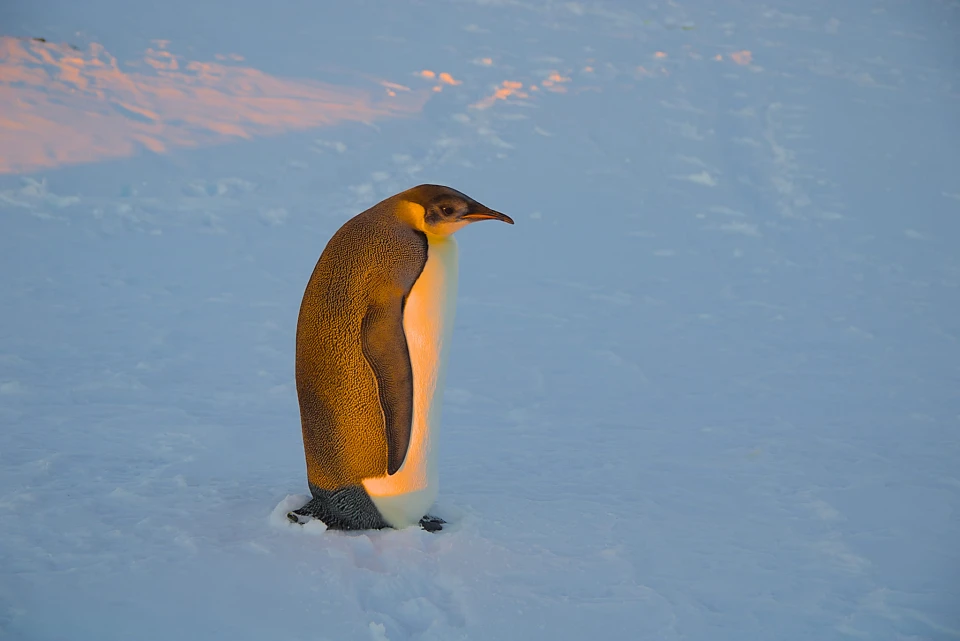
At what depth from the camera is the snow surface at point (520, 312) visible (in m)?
2.48

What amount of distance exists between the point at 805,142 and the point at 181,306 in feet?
17.0

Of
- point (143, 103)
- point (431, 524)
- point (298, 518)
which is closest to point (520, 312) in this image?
point (431, 524)

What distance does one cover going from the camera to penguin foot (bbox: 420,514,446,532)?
2734 mm

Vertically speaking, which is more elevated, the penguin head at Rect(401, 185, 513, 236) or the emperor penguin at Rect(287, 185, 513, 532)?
the penguin head at Rect(401, 185, 513, 236)

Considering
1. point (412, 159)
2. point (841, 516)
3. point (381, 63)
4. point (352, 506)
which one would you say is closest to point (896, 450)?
point (841, 516)

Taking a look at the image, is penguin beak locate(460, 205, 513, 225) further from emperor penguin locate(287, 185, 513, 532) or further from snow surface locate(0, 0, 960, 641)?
snow surface locate(0, 0, 960, 641)

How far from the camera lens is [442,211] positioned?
2600 mm

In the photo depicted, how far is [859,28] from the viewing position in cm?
980

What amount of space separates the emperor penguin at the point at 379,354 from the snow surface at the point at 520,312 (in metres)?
0.16

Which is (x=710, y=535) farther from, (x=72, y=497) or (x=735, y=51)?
(x=735, y=51)

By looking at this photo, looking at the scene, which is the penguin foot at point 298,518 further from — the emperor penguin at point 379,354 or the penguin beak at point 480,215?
the penguin beak at point 480,215

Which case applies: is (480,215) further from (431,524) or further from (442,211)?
(431,524)

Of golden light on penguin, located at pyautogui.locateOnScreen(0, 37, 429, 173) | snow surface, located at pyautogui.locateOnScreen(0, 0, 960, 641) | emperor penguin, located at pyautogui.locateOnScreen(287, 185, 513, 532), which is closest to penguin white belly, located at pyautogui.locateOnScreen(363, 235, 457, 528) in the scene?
emperor penguin, located at pyautogui.locateOnScreen(287, 185, 513, 532)

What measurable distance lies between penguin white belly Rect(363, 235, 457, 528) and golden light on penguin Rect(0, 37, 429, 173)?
4.65 m
